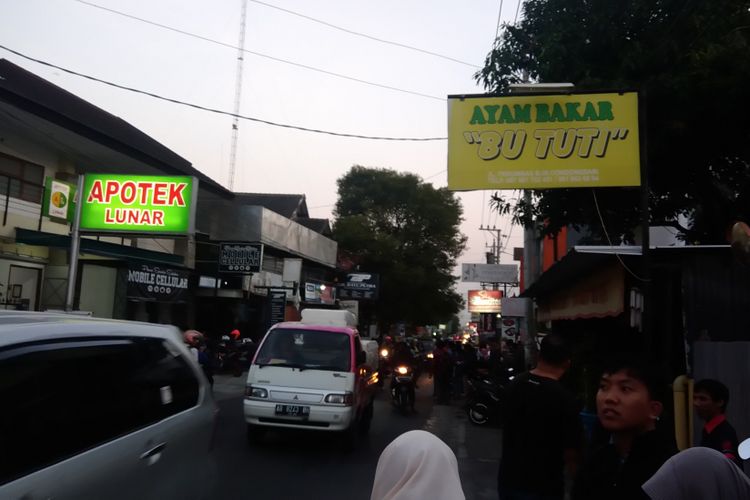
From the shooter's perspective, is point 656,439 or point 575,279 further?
point 575,279

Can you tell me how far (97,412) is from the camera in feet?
11.1

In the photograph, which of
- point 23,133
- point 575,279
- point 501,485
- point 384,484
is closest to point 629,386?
point 384,484

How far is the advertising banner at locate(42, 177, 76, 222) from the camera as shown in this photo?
16.3 meters

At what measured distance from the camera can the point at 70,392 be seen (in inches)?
128

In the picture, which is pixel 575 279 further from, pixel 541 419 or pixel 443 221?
pixel 443 221

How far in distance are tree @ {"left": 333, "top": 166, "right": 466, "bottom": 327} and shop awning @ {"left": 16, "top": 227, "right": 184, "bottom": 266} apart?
22.0 metres

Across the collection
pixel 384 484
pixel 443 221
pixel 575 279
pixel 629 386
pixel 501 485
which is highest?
pixel 443 221

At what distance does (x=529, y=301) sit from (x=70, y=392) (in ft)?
57.7

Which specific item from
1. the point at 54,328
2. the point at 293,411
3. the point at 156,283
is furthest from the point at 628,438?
the point at 156,283

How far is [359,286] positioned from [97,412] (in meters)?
35.9

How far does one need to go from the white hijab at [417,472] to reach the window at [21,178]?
625 inches

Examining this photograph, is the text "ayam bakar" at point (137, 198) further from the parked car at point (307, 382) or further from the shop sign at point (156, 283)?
the parked car at point (307, 382)

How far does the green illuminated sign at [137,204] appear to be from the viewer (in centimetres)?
1594

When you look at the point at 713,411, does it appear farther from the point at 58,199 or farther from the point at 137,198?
the point at 58,199
